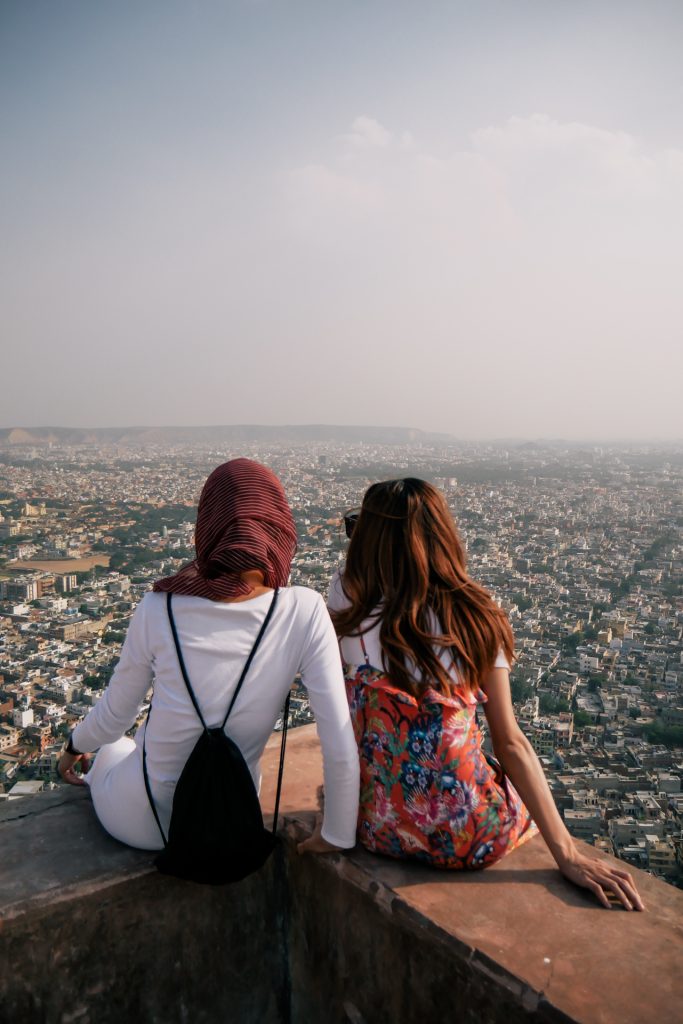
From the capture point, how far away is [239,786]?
115cm

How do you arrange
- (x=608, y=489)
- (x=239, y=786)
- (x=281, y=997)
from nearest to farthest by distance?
(x=239, y=786), (x=281, y=997), (x=608, y=489)

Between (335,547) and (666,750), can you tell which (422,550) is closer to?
(666,750)

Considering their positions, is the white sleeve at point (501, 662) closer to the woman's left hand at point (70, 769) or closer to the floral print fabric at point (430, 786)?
the floral print fabric at point (430, 786)

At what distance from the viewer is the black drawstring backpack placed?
3.76ft

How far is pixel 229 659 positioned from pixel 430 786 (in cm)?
41

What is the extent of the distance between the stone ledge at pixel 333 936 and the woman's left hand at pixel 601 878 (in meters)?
0.02

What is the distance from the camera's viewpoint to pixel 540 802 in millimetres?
1245

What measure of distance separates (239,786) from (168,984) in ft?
1.38

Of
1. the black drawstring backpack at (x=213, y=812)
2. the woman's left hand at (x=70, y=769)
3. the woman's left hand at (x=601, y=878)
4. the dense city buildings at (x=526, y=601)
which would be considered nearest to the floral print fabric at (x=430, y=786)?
the woman's left hand at (x=601, y=878)

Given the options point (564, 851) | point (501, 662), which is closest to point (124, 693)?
point (501, 662)

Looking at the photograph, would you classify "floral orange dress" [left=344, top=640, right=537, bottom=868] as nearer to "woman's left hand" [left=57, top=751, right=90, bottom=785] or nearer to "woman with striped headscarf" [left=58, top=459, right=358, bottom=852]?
"woman with striped headscarf" [left=58, top=459, right=358, bottom=852]

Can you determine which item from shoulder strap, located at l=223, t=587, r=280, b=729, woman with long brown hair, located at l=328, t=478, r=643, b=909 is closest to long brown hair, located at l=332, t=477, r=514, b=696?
woman with long brown hair, located at l=328, t=478, r=643, b=909

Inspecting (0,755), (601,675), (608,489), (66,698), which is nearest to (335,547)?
(601,675)

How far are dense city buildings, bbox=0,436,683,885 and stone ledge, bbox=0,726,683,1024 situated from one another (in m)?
0.99
